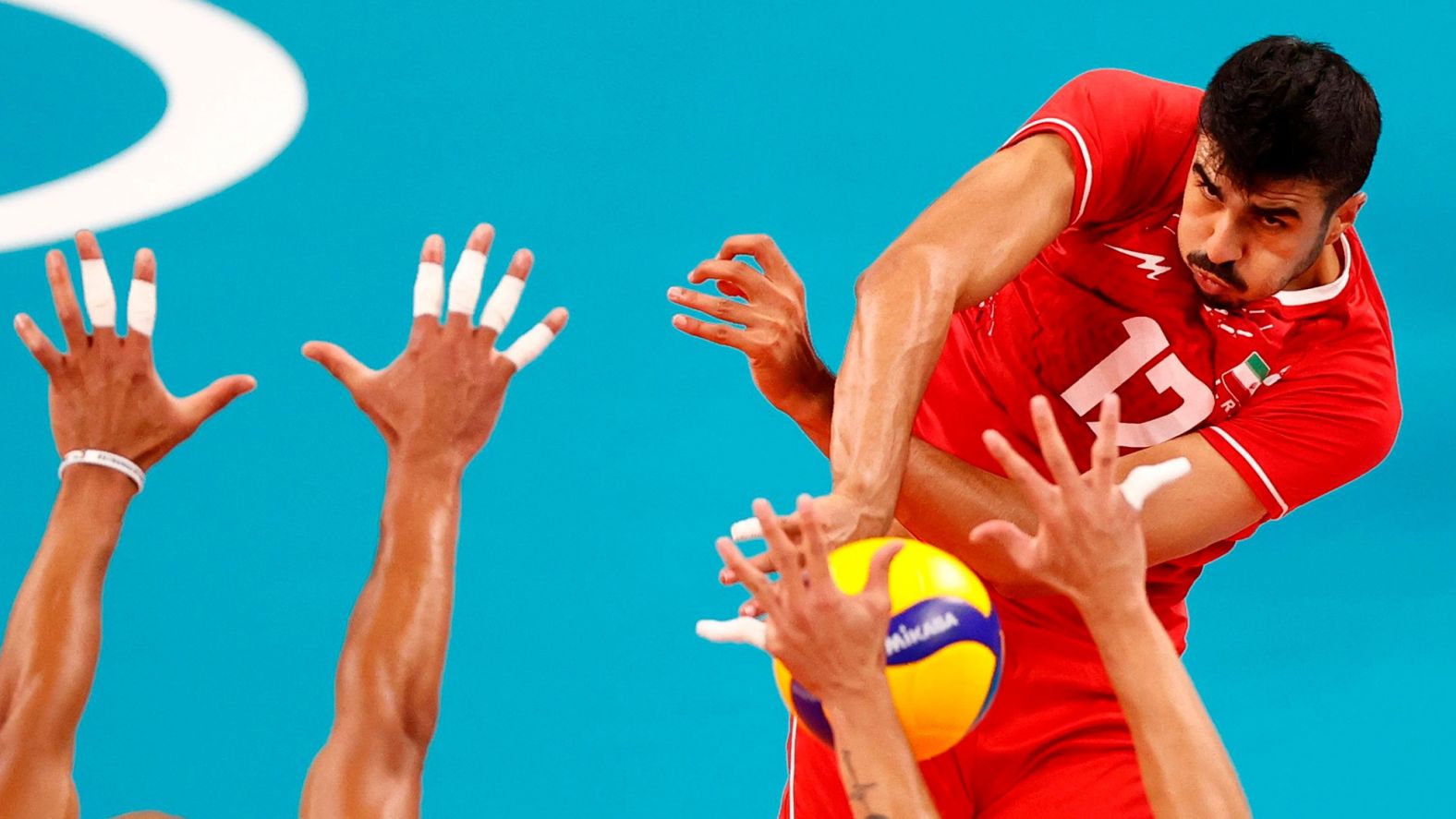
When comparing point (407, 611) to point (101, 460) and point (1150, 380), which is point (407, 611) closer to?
point (101, 460)

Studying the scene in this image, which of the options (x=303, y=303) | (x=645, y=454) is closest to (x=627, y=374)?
(x=645, y=454)

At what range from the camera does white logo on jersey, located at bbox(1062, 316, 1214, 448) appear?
2213 mm

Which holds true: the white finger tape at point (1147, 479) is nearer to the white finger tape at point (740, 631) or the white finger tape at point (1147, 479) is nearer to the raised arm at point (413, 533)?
the white finger tape at point (740, 631)

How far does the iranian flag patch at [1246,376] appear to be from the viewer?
2.23 metres

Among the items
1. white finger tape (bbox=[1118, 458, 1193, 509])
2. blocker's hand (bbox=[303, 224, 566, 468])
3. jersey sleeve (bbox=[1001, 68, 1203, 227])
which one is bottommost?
white finger tape (bbox=[1118, 458, 1193, 509])

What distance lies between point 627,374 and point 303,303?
75 cm

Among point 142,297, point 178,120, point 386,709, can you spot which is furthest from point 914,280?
point 178,120

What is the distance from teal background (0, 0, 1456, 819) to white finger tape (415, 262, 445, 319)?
1.94 metres

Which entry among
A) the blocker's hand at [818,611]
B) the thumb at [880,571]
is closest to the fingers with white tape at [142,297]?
the blocker's hand at [818,611]

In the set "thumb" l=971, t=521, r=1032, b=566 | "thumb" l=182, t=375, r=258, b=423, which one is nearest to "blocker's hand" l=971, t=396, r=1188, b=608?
"thumb" l=971, t=521, r=1032, b=566

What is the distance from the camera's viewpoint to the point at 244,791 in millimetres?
3449

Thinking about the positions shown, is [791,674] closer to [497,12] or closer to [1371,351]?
[1371,351]

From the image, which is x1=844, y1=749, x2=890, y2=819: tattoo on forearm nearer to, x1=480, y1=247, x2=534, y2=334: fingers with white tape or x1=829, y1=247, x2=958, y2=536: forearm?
x1=829, y1=247, x2=958, y2=536: forearm

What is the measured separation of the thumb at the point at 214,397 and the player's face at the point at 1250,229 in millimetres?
1122
